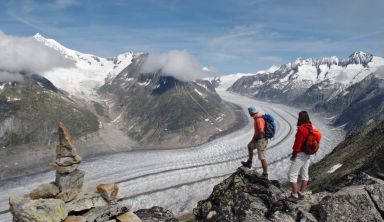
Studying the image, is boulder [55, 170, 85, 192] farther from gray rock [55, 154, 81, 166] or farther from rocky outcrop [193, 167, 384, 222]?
rocky outcrop [193, 167, 384, 222]

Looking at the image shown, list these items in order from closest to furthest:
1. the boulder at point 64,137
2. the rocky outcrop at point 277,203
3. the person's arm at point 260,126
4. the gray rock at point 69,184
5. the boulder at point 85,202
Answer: the rocky outcrop at point 277,203
the person's arm at point 260,126
the boulder at point 85,202
the gray rock at point 69,184
the boulder at point 64,137

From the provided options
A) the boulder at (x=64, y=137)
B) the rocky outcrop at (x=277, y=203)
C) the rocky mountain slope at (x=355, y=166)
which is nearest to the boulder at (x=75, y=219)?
the rocky outcrop at (x=277, y=203)

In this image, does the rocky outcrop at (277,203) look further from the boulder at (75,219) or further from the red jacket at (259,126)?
the boulder at (75,219)

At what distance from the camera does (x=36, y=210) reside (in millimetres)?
27562

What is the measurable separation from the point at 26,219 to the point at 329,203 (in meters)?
17.5

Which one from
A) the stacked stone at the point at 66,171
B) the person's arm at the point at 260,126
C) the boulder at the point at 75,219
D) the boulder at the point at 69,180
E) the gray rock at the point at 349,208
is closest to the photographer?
the gray rock at the point at 349,208

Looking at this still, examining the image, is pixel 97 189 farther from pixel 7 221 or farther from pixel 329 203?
pixel 7 221

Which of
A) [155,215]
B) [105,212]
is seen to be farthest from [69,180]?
[155,215]

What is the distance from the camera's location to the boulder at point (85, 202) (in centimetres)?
→ 3009

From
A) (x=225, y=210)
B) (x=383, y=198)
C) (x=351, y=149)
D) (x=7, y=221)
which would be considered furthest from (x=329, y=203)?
(x=7, y=221)

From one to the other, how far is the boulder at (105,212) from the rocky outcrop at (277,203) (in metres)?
4.97

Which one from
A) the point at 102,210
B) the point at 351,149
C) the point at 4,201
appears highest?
the point at 102,210

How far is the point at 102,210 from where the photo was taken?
30.1m

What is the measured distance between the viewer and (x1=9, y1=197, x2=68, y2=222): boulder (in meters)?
27.5
